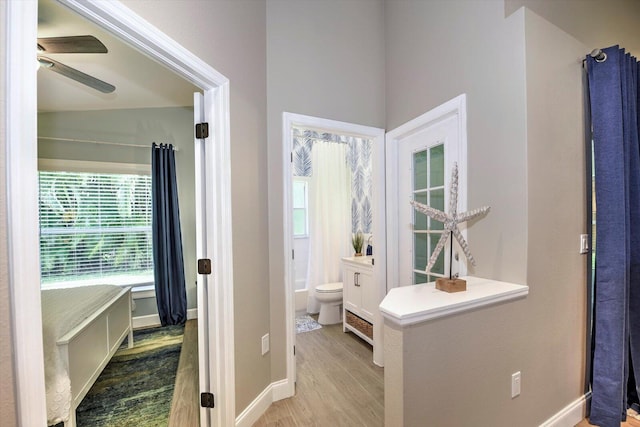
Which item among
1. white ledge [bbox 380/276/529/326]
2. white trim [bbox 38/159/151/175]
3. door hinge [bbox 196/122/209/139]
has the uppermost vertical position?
white trim [bbox 38/159/151/175]

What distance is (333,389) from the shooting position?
6.97ft

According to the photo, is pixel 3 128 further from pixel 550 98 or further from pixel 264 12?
pixel 550 98

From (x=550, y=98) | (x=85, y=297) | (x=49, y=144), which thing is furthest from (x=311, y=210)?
(x=49, y=144)

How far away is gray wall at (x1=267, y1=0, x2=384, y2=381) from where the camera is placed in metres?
2.03

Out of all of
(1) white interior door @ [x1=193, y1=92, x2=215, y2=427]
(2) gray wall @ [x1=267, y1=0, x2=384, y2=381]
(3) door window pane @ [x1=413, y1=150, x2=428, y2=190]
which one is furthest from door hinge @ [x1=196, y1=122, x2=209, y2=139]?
(3) door window pane @ [x1=413, y1=150, x2=428, y2=190]

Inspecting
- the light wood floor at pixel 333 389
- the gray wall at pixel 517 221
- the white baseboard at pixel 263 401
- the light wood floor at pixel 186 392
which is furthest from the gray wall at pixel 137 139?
the gray wall at pixel 517 221

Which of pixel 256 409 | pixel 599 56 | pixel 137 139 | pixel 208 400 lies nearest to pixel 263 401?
pixel 256 409

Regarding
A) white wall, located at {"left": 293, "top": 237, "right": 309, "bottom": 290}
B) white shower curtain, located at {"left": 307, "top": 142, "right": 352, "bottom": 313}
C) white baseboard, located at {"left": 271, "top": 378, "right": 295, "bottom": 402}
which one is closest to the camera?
white baseboard, located at {"left": 271, "top": 378, "right": 295, "bottom": 402}

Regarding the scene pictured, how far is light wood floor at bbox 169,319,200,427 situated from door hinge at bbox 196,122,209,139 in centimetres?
187

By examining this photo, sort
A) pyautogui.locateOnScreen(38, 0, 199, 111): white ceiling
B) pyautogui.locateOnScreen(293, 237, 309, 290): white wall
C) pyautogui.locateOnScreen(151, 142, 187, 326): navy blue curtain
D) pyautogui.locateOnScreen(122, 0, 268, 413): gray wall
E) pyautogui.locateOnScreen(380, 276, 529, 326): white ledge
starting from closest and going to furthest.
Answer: pyautogui.locateOnScreen(380, 276, 529, 326): white ledge
pyautogui.locateOnScreen(122, 0, 268, 413): gray wall
pyautogui.locateOnScreen(38, 0, 199, 111): white ceiling
pyautogui.locateOnScreen(151, 142, 187, 326): navy blue curtain
pyautogui.locateOnScreen(293, 237, 309, 290): white wall

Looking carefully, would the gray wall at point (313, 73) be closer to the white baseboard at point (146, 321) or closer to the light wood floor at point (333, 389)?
the light wood floor at point (333, 389)

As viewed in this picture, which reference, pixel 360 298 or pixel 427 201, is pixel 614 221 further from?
pixel 360 298

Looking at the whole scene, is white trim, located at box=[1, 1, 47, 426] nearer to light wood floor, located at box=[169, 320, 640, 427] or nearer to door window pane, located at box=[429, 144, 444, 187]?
light wood floor, located at box=[169, 320, 640, 427]

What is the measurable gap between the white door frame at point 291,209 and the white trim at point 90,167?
94.0 inches
